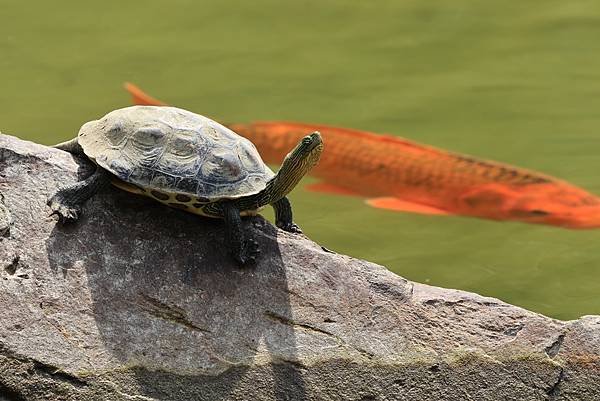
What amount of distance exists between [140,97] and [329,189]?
1558 millimetres

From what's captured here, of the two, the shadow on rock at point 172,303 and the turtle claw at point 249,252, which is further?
the turtle claw at point 249,252

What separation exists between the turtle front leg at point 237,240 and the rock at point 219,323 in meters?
0.06

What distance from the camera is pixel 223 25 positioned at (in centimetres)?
1012

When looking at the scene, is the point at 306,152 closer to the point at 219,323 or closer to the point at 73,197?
the point at 219,323

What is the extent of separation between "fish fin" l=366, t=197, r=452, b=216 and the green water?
106 mm

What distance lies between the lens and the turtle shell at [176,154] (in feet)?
12.5

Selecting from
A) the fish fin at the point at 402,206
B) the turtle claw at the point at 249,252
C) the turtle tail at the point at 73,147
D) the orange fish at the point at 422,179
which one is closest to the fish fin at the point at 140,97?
the orange fish at the point at 422,179

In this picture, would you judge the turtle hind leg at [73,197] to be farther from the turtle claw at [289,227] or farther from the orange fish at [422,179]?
the orange fish at [422,179]

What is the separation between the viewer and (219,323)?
149 inches

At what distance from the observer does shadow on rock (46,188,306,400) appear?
3.68 metres

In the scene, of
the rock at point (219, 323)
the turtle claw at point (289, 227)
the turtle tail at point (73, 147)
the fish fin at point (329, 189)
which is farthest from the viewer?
the fish fin at point (329, 189)

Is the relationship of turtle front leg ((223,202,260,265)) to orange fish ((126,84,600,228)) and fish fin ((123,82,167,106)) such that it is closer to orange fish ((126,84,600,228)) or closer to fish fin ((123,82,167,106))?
orange fish ((126,84,600,228))

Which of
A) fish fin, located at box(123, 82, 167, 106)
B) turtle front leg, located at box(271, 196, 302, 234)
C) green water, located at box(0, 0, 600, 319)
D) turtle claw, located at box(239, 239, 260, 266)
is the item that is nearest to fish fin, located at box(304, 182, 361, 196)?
green water, located at box(0, 0, 600, 319)

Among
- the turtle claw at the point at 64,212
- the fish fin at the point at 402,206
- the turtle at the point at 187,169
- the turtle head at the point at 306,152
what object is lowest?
the fish fin at the point at 402,206
